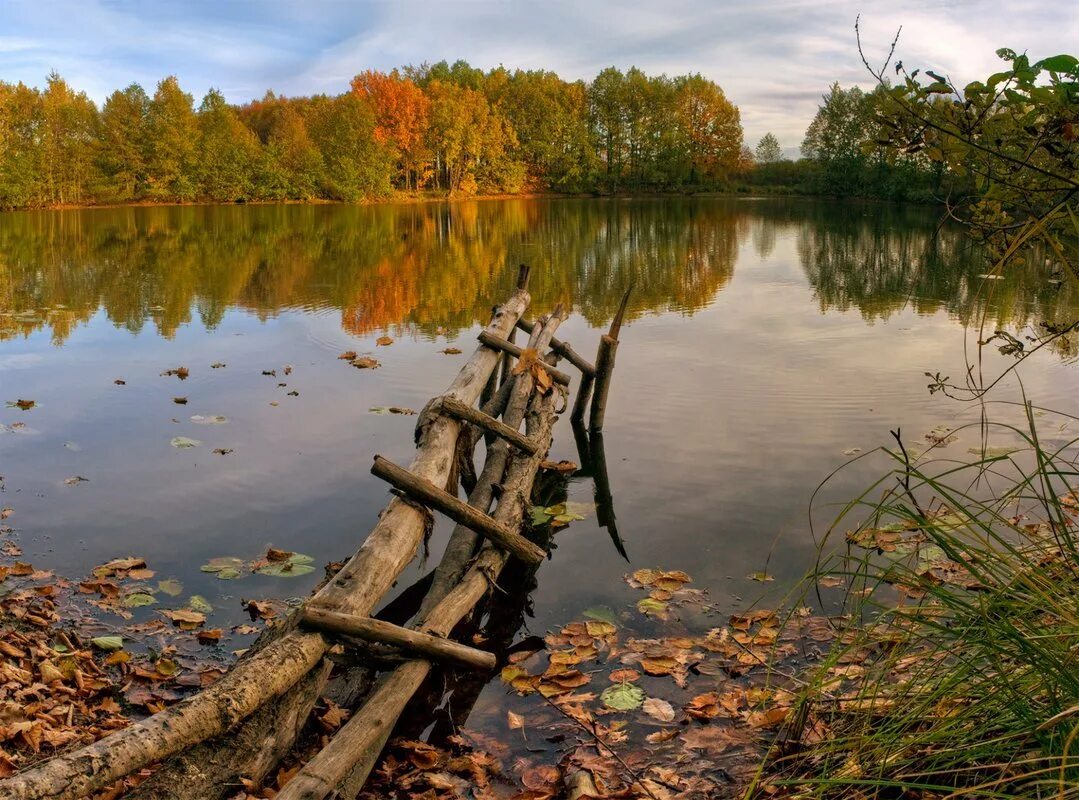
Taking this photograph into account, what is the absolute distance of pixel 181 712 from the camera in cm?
349

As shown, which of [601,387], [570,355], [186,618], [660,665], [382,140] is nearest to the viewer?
[660,665]

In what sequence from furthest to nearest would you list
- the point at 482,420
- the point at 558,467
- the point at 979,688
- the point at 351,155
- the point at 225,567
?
the point at 351,155, the point at 558,467, the point at 482,420, the point at 225,567, the point at 979,688

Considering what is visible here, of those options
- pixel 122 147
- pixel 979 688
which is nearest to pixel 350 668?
pixel 979 688

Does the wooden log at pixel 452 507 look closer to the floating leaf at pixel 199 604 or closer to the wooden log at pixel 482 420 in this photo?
the wooden log at pixel 482 420

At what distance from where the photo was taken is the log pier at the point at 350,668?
3354 millimetres

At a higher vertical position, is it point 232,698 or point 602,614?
point 232,698

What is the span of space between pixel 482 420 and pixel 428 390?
5348 millimetres

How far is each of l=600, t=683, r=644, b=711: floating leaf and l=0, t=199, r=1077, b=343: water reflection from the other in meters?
7.27

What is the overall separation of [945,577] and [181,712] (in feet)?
17.2

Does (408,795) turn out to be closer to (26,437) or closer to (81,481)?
(81,481)

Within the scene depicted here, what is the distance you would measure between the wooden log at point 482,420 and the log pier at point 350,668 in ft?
0.04

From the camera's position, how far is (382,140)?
78.3 metres

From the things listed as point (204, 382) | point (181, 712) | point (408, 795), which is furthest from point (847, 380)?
point (181, 712)

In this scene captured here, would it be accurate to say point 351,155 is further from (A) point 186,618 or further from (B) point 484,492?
(A) point 186,618
